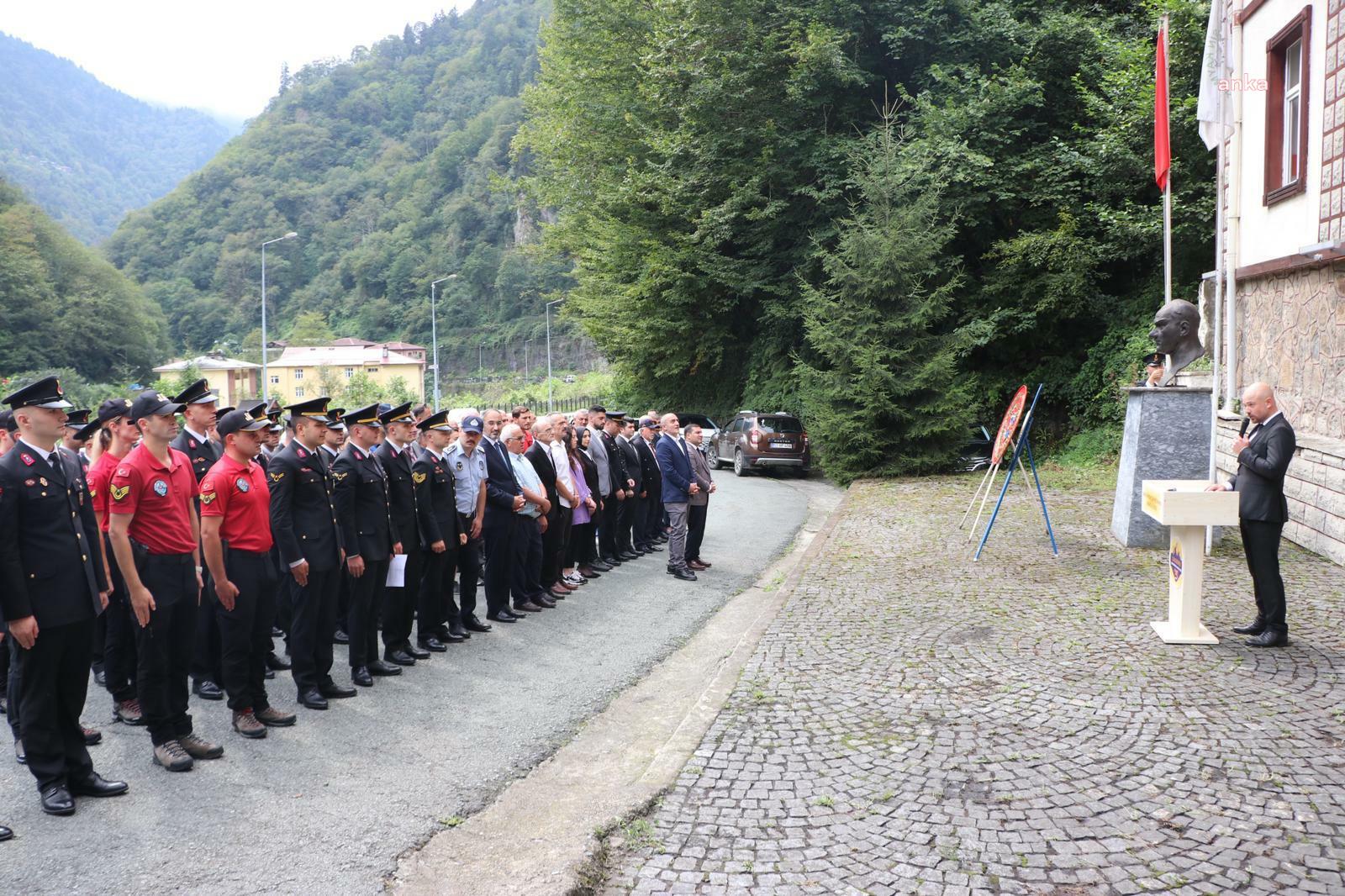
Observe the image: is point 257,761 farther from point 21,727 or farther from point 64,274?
point 64,274

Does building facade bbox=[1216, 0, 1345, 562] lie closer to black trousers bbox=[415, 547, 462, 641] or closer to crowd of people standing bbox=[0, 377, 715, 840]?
crowd of people standing bbox=[0, 377, 715, 840]

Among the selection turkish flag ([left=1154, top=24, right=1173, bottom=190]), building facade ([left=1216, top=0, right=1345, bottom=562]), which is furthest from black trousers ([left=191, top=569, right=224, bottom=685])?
turkish flag ([left=1154, top=24, right=1173, bottom=190])

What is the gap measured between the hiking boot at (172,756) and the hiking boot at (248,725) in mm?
435

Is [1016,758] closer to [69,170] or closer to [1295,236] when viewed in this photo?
[1295,236]

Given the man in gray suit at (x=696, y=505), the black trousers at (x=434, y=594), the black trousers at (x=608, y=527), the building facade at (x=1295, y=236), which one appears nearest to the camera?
the black trousers at (x=434, y=594)

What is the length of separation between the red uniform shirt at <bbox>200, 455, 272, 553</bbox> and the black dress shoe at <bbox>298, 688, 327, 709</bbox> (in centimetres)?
110

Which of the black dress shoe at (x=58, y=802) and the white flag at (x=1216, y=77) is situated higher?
the white flag at (x=1216, y=77)

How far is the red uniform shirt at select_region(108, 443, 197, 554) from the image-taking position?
515cm

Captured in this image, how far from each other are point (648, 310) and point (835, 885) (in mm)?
24413

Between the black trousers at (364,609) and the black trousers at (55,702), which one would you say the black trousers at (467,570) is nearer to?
the black trousers at (364,609)

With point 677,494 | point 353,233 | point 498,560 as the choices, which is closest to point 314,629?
point 498,560

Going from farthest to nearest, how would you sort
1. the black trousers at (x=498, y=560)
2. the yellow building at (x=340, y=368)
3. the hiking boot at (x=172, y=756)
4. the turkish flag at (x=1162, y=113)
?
1. the yellow building at (x=340, y=368)
2. the turkish flag at (x=1162, y=113)
3. the black trousers at (x=498, y=560)
4. the hiking boot at (x=172, y=756)

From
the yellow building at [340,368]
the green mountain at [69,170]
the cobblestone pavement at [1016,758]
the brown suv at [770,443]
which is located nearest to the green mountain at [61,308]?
the yellow building at [340,368]

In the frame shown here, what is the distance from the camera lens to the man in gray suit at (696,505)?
11.2m
